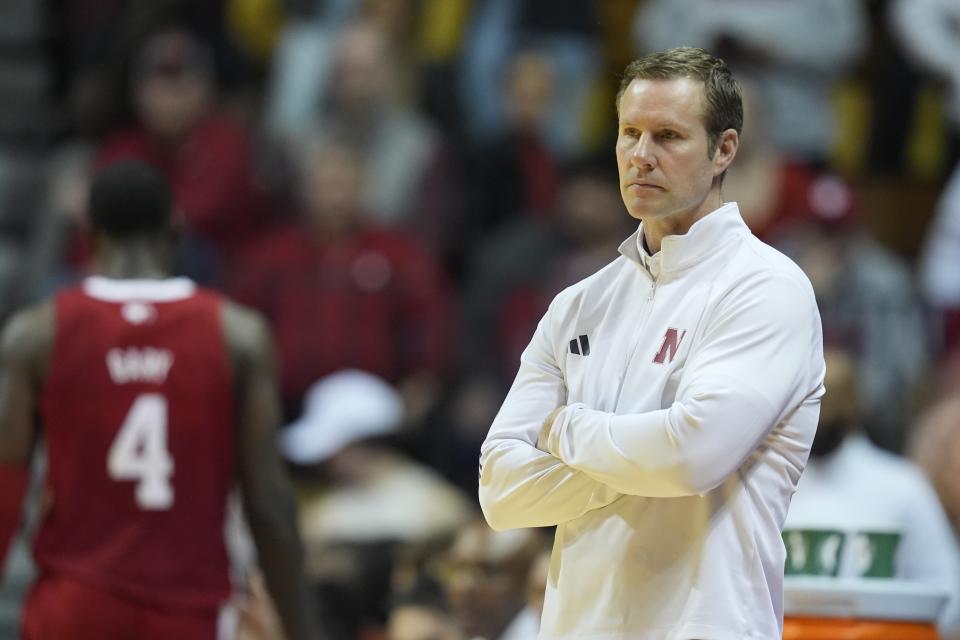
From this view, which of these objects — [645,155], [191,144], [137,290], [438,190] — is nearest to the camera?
[645,155]

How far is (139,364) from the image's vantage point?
5559 mm

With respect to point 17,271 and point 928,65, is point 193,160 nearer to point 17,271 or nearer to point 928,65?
point 17,271

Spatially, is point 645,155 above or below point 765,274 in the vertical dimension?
above

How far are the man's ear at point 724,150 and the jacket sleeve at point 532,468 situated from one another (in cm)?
50

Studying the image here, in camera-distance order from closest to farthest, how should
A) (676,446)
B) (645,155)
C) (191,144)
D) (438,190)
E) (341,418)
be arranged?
1. (676,446)
2. (645,155)
3. (341,418)
4. (438,190)
5. (191,144)

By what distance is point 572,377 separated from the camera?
13.5ft

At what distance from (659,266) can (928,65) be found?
6.62 metres

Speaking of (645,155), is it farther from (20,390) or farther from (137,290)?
(20,390)

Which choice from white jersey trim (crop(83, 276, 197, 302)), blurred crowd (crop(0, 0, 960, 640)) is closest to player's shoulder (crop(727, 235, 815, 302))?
white jersey trim (crop(83, 276, 197, 302))

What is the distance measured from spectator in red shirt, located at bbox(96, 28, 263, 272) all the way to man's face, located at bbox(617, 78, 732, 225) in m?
6.80

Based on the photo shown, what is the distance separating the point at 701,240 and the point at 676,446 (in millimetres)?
474

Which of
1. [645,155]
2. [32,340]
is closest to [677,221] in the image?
[645,155]

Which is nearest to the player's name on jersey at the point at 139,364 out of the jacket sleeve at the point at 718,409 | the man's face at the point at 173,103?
the jacket sleeve at the point at 718,409

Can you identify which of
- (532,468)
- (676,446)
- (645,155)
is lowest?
(532,468)
